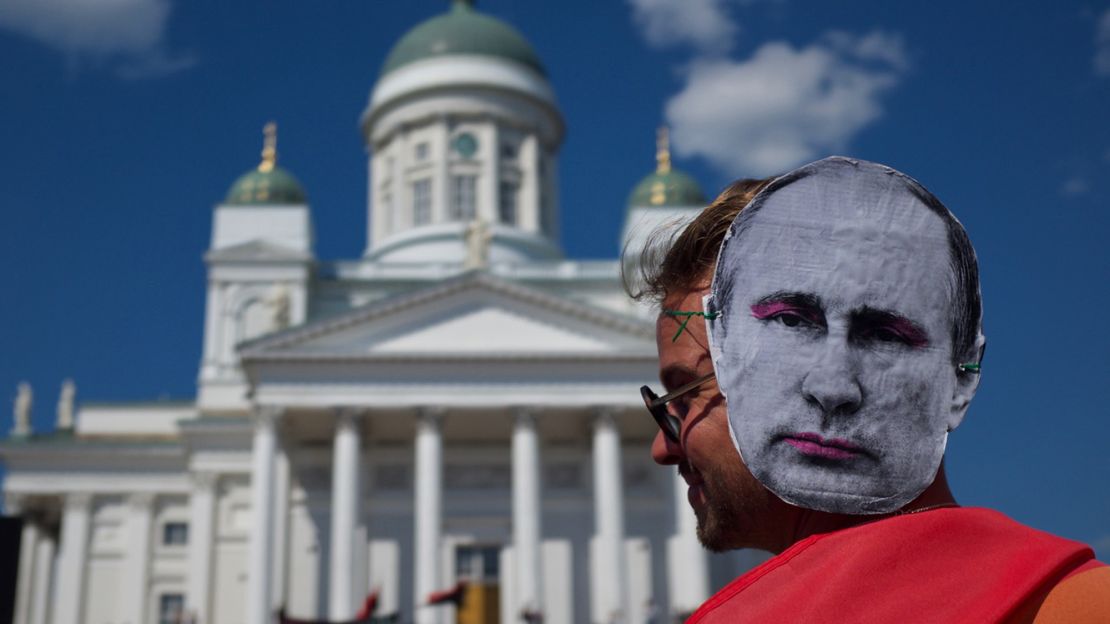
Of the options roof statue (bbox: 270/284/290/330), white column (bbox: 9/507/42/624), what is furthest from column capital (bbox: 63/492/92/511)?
roof statue (bbox: 270/284/290/330)

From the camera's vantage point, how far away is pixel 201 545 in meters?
43.3

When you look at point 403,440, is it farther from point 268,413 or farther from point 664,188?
point 664,188

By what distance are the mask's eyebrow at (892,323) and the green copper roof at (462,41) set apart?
54.0m

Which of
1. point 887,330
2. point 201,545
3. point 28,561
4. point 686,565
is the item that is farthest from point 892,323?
point 28,561

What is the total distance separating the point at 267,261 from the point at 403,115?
11.3 meters

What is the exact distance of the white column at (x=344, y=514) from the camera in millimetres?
35594

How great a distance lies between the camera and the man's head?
87.7 inches

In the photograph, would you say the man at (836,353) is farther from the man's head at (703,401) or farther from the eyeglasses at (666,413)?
the eyeglasses at (666,413)

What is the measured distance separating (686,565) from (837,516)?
36.6 meters

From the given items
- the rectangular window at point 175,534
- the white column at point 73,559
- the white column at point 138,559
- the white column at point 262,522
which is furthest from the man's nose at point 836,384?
the white column at point 73,559

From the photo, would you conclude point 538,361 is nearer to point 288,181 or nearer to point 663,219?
point 288,181

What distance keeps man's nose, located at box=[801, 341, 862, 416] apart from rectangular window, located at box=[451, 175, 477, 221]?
4961cm

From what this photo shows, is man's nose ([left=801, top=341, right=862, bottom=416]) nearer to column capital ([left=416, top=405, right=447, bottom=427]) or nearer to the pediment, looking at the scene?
the pediment

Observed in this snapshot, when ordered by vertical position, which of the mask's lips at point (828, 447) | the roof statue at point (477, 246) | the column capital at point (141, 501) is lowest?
the mask's lips at point (828, 447)
